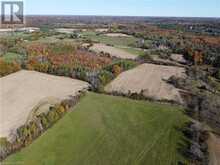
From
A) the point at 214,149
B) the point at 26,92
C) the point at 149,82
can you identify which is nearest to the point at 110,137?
the point at 214,149

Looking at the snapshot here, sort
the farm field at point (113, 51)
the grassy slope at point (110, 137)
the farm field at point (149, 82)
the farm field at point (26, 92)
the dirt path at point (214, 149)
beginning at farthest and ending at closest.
→ the farm field at point (113, 51) → the farm field at point (149, 82) → the farm field at point (26, 92) → the dirt path at point (214, 149) → the grassy slope at point (110, 137)

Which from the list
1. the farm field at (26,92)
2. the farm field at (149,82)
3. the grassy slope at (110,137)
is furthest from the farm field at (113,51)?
the grassy slope at (110,137)

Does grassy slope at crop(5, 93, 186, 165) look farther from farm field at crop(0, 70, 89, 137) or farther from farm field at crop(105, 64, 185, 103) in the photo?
farm field at crop(105, 64, 185, 103)

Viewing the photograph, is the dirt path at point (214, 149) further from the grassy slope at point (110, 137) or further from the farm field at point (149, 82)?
the farm field at point (149, 82)

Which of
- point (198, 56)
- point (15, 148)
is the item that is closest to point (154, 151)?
point (15, 148)

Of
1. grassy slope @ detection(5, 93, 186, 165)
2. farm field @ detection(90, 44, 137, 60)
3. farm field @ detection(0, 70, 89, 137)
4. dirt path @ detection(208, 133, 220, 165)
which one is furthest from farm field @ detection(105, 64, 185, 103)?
farm field @ detection(90, 44, 137, 60)

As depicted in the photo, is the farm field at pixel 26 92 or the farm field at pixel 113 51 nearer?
the farm field at pixel 26 92

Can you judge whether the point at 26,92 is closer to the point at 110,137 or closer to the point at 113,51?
the point at 110,137
